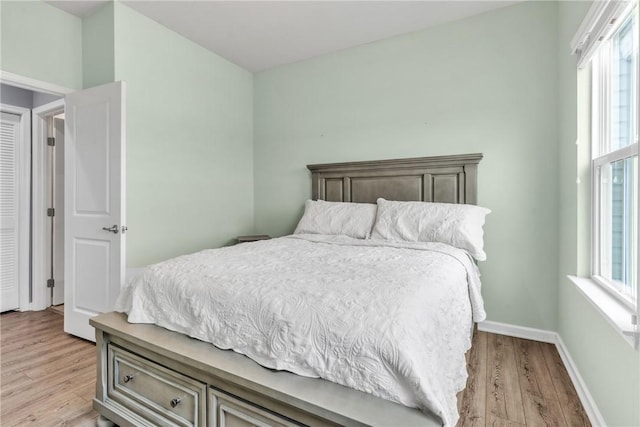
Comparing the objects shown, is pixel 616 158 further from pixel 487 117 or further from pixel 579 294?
pixel 487 117

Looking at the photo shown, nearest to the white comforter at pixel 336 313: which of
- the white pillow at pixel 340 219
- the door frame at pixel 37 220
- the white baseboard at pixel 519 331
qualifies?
the white pillow at pixel 340 219

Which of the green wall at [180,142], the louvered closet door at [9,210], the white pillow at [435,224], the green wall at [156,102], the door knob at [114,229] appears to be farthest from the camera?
the louvered closet door at [9,210]

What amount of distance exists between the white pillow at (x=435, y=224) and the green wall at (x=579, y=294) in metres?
0.54

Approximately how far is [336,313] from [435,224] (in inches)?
61.9

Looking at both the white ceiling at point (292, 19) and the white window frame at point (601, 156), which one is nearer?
the white window frame at point (601, 156)

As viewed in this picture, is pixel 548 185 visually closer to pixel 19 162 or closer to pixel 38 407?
pixel 38 407

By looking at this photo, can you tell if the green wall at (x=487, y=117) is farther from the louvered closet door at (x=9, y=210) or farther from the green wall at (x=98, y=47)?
the louvered closet door at (x=9, y=210)

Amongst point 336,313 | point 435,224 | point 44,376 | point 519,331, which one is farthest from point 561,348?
point 44,376

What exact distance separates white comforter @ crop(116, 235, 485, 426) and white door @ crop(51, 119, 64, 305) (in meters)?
2.58

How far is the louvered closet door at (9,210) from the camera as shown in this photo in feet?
10.7

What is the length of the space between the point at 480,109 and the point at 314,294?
93.8 inches

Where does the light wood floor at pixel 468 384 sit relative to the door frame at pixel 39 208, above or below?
below

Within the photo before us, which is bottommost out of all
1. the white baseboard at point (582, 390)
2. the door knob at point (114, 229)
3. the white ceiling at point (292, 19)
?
the white baseboard at point (582, 390)

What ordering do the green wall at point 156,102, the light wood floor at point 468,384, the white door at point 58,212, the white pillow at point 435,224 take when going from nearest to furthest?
the light wood floor at point 468,384 → the white pillow at point 435,224 → the green wall at point 156,102 → the white door at point 58,212
